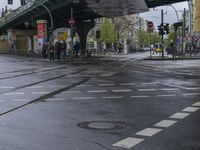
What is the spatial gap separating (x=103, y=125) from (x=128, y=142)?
190 cm

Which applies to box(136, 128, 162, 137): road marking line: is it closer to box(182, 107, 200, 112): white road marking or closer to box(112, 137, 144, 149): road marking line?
box(112, 137, 144, 149): road marking line

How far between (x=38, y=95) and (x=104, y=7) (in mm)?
38564

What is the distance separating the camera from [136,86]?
20.1m

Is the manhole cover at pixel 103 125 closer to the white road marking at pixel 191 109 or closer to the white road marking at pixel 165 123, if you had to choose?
the white road marking at pixel 165 123

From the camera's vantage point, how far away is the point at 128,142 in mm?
9156

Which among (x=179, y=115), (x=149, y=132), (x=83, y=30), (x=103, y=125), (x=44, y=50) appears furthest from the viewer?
(x=83, y=30)

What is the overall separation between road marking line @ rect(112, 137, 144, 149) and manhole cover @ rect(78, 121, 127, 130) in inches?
Result: 48.0

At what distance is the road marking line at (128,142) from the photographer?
8898mm

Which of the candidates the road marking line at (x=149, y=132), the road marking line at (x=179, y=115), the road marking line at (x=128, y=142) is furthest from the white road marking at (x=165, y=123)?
the road marking line at (x=128, y=142)

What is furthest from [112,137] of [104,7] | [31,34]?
[31,34]

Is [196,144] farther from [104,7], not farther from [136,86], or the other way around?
[104,7]

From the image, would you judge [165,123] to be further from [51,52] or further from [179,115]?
[51,52]

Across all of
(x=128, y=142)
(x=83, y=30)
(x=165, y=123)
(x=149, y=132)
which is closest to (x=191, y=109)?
(x=165, y=123)

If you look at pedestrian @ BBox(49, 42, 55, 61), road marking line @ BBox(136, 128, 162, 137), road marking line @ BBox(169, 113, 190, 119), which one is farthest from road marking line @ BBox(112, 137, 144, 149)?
pedestrian @ BBox(49, 42, 55, 61)
